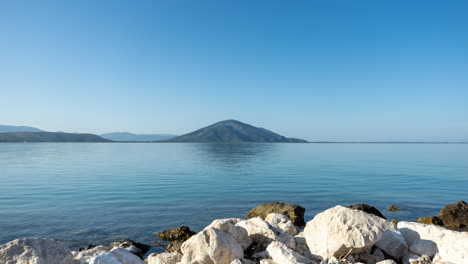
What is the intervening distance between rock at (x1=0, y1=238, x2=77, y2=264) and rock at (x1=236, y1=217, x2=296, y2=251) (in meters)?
5.16

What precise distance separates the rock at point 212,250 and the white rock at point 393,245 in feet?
13.7

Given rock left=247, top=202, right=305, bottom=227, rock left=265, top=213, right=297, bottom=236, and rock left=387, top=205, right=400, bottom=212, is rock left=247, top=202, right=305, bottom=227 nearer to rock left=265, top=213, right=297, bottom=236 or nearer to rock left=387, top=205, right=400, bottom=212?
rock left=265, top=213, right=297, bottom=236

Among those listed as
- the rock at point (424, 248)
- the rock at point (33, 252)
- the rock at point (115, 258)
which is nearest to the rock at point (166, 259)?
the rock at point (115, 258)

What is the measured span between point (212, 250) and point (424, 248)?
19.9 ft

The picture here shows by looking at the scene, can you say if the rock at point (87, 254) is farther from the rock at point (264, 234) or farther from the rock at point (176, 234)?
the rock at point (264, 234)

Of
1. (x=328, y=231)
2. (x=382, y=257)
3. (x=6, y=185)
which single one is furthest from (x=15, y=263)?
(x=6, y=185)

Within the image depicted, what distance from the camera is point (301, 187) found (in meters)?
30.9

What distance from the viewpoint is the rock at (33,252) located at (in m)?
6.06

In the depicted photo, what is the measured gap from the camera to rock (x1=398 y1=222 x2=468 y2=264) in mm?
7855

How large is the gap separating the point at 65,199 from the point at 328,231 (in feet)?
76.0

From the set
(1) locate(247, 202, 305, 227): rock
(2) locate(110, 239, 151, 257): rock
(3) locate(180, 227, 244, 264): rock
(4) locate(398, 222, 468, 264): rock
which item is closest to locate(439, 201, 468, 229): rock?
(1) locate(247, 202, 305, 227): rock

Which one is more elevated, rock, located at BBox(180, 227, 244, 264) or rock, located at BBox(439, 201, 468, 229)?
rock, located at BBox(180, 227, 244, 264)

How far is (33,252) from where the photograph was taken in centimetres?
619

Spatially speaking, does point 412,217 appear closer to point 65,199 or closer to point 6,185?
point 65,199
